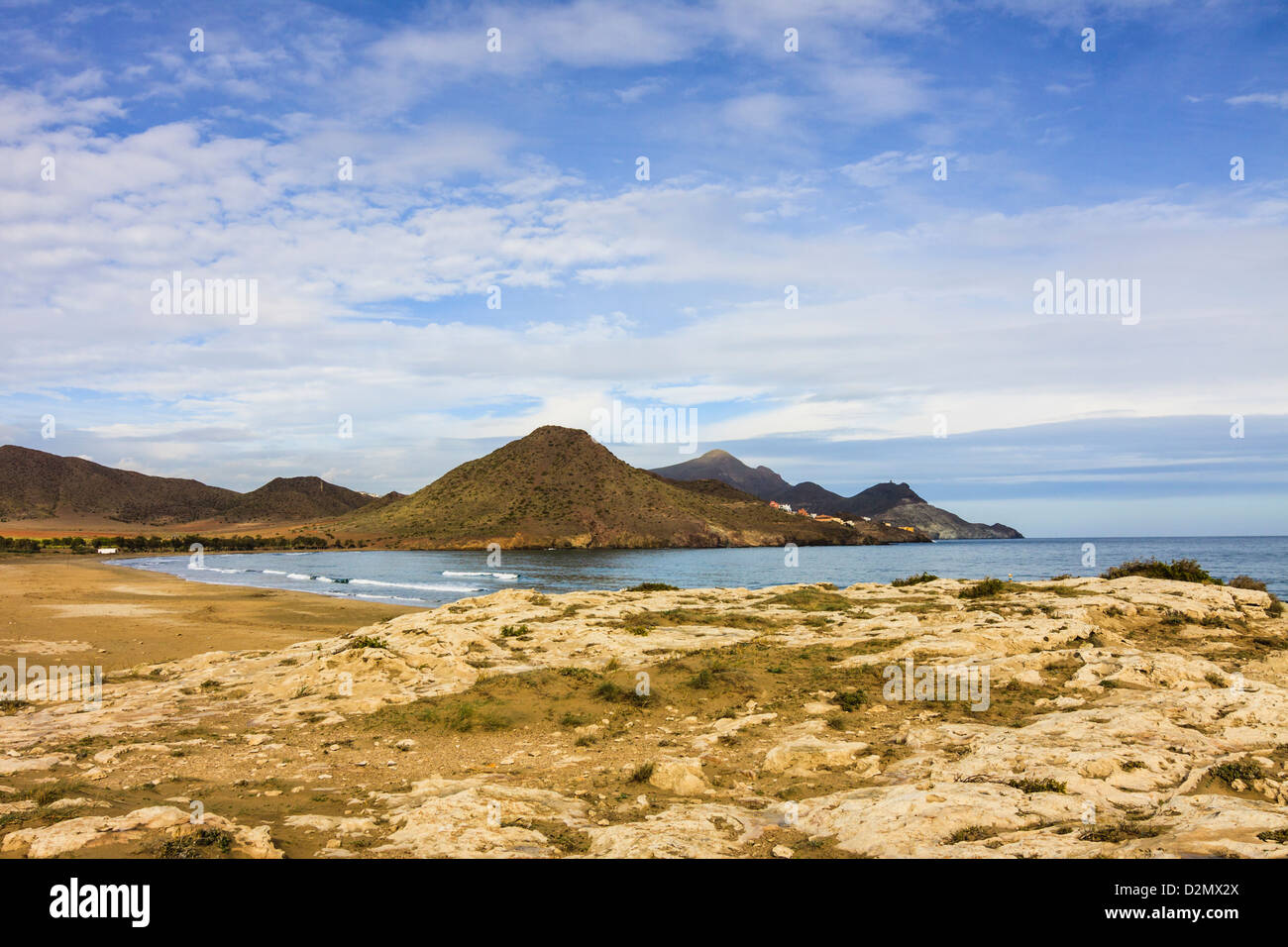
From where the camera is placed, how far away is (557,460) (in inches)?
6845

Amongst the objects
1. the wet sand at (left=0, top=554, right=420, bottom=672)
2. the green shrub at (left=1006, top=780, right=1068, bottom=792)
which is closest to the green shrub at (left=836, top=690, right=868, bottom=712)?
the green shrub at (left=1006, top=780, right=1068, bottom=792)

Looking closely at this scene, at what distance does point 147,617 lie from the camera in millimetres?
34719

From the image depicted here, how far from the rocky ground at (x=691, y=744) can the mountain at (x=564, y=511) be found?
12490 cm

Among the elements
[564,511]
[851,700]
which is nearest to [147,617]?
[851,700]

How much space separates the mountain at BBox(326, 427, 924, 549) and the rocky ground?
12490 cm

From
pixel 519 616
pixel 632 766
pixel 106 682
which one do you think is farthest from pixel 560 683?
pixel 106 682

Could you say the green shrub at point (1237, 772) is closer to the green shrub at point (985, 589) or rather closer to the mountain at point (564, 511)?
the green shrub at point (985, 589)

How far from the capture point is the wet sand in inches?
961

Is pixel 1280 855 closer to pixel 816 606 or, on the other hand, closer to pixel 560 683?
pixel 560 683

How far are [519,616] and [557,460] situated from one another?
152m

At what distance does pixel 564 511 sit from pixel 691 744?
141 meters

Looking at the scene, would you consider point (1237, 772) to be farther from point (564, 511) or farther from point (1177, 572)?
point (564, 511)

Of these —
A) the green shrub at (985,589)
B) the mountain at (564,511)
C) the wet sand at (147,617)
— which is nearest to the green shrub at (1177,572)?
the green shrub at (985,589)

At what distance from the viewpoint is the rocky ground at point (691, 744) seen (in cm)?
763
